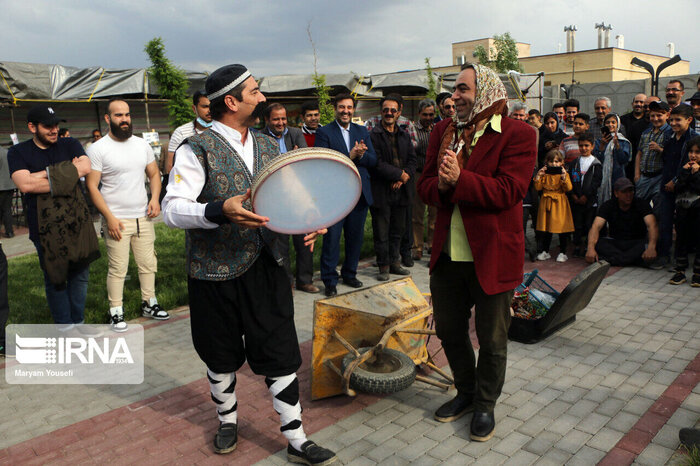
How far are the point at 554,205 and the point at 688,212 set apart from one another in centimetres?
176

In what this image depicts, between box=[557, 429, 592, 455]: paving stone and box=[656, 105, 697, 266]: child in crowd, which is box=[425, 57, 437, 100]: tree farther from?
box=[557, 429, 592, 455]: paving stone

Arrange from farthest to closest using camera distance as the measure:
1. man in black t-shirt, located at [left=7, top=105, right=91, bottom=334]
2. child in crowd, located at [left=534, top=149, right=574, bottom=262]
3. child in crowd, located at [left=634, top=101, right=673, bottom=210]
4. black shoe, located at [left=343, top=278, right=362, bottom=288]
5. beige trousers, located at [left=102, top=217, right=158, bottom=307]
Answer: child in crowd, located at [left=534, top=149, right=574, bottom=262], child in crowd, located at [left=634, top=101, right=673, bottom=210], black shoe, located at [left=343, top=278, right=362, bottom=288], beige trousers, located at [left=102, top=217, right=158, bottom=307], man in black t-shirt, located at [left=7, top=105, right=91, bottom=334]

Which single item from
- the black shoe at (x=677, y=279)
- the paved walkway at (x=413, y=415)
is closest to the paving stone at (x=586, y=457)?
the paved walkway at (x=413, y=415)

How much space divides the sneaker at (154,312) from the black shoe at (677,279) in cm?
608

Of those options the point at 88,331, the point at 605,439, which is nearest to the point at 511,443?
the point at 605,439

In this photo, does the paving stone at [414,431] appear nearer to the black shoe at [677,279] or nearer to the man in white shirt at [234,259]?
the man in white shirt at [234,259]

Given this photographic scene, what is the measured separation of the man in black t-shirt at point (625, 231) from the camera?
7586 millimetres

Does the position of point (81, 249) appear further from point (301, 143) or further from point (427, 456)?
point (427, 456)

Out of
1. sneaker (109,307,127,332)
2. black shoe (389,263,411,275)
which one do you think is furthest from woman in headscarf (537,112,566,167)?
sneaker (109,307,127,332)

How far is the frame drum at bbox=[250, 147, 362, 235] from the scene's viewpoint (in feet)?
8.90

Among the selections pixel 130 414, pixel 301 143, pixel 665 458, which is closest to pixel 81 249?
pixel 130 414

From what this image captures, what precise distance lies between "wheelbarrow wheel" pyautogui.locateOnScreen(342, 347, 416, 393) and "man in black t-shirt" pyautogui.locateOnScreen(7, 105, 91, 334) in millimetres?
2973

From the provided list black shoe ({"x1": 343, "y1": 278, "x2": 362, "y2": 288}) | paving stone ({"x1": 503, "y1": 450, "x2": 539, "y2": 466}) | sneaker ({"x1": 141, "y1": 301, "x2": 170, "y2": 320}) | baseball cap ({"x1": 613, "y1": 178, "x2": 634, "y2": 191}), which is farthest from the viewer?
baseball cap ({"x1": 613, "y1": 178, "x2": 634, "y2": 191})

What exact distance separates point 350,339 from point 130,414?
1.68 m
